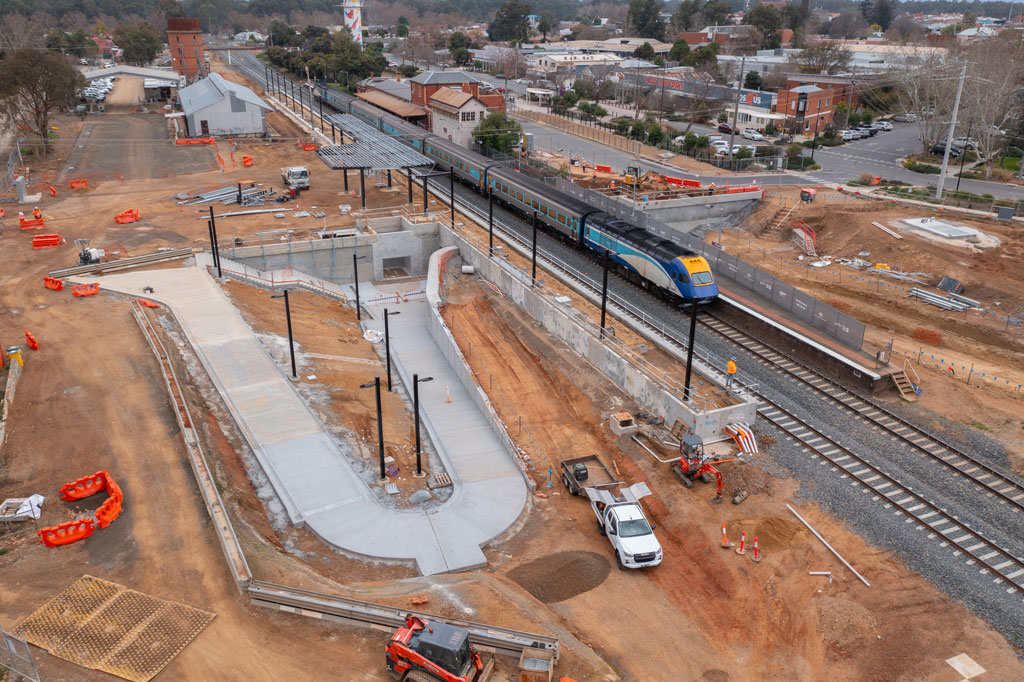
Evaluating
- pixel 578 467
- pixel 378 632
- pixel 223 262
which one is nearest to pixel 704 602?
pixel 578 467

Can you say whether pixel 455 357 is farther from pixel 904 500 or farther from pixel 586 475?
pixel 904 500

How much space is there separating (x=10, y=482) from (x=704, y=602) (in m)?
21.0

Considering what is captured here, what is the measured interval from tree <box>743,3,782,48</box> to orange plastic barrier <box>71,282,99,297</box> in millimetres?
148612

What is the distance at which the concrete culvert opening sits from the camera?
20688 millimetres

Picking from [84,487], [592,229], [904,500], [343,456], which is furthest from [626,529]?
[592,229]

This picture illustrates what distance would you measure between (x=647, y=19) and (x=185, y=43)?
106m

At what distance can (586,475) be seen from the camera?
2584 cm

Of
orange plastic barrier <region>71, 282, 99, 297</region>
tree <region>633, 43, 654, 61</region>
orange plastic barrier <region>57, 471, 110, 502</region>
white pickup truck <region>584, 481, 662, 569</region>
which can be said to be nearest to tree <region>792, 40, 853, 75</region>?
tree <region>633, 43, 654, 61</region>

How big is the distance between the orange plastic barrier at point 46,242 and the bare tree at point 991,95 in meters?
66.2

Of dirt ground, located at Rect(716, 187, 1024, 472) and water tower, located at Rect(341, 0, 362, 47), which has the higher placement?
water tower, located at Rect(341, 0, 362, 47)

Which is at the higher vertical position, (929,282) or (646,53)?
(646,53)

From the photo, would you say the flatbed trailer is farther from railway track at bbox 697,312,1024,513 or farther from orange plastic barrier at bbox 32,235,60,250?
orange plastic barrier at bbox 32,235,60,250

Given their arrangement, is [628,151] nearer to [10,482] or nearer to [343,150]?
[343,150]

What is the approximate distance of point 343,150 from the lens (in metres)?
54.8
